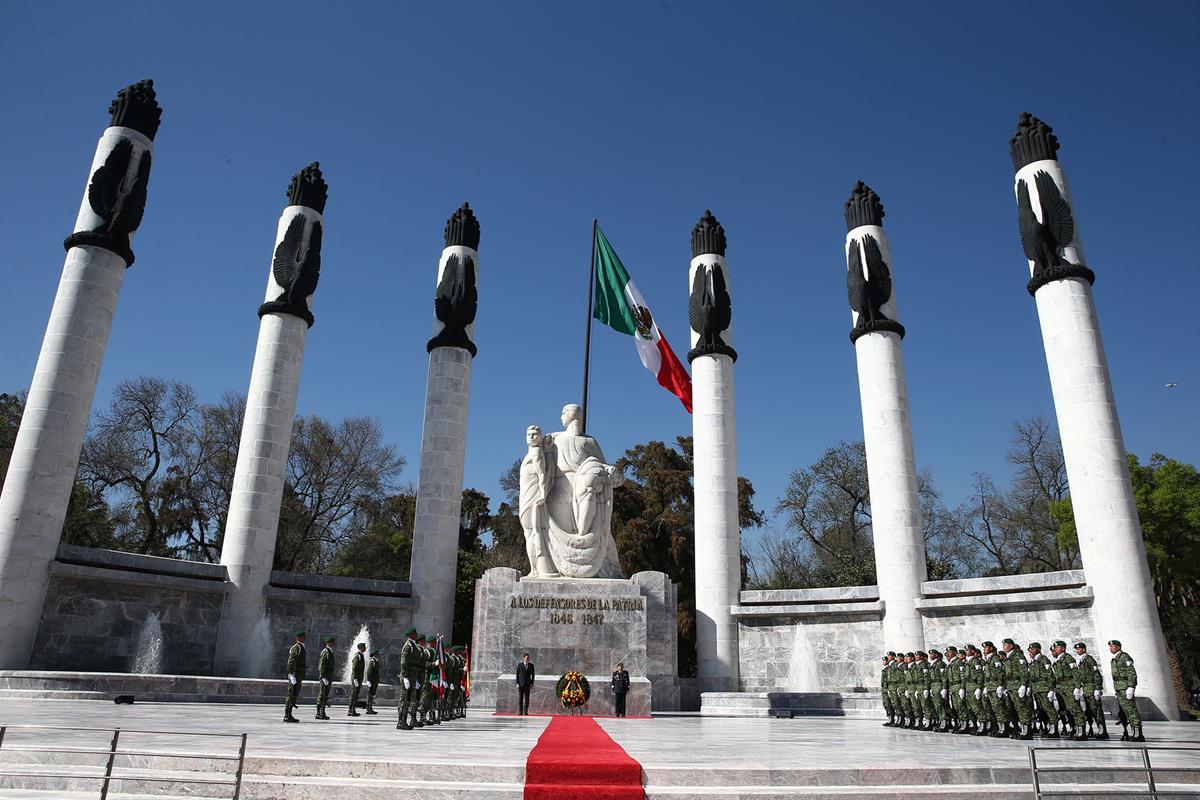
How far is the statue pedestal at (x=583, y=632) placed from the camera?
15.6 metres

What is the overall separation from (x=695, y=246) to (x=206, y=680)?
1774 cm

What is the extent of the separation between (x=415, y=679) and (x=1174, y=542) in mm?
31232

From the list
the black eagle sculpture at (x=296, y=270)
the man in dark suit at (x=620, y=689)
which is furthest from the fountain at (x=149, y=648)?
the man in dark suit at (x=620, y=689)

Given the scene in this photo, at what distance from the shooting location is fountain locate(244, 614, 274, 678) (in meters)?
19.3

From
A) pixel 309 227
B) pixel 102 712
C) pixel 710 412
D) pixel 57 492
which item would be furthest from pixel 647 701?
pixel 309 227

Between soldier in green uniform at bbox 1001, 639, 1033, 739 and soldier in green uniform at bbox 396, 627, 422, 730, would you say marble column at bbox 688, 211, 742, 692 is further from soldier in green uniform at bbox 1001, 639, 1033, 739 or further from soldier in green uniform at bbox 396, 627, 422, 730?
soldier in green uniform at bbox 396, 627, 422, 730

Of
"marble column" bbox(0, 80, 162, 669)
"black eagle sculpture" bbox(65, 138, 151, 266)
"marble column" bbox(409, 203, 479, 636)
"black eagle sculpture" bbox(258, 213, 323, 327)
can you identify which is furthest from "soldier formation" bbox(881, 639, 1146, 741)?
"black eagle sculpture" bbox(65, 138, 151, 266)

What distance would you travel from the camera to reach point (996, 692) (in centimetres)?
1095

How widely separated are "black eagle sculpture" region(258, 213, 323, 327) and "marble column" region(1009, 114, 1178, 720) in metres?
19.6

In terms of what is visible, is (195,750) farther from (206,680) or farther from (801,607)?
(801,607)

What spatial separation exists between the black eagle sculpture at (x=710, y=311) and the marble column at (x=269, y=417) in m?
11.4

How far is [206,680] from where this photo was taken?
1537 centimetres

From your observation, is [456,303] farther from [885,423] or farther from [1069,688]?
[1069,688]

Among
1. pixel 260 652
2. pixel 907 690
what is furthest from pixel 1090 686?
pixel 260 652
